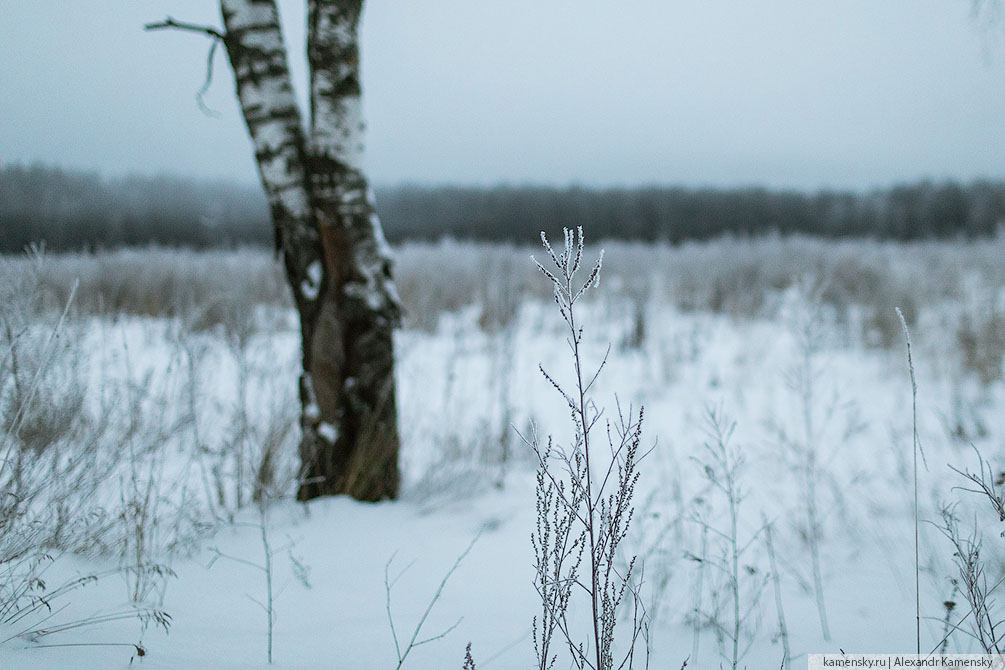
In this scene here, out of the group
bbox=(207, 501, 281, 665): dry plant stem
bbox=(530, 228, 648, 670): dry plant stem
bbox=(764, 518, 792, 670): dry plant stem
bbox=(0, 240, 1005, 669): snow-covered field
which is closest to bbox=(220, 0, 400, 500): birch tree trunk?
bbox=(0, 240, 1005, 669): snow-covered field

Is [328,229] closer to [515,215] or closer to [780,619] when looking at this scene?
[780,619]

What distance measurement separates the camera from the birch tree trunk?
8.38 feet

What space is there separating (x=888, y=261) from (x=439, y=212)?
507 inches

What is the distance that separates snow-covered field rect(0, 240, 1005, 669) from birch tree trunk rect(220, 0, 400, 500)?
0.29m

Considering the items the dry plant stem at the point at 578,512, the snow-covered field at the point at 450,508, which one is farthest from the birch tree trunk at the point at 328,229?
the dry plant stem at the point at 578,512

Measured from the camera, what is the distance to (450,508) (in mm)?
2828

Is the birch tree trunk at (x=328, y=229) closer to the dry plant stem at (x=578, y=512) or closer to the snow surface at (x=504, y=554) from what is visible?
the snow surface at (x=504, y=554)

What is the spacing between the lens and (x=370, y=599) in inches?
78.8

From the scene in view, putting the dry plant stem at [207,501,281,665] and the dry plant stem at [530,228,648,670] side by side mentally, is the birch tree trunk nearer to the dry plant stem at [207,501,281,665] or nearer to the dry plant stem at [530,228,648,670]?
the dry plant stem at [207,501,281,665]

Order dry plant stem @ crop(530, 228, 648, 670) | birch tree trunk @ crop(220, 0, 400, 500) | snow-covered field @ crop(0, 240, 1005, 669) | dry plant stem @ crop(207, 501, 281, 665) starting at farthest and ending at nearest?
birch tree trunk @ crop(220, 0, 400, 500) < snow-covered field @ crop(0, 240, 1005, 669) < dry plant stem @ crop(207, 501, 281, 665) < dry plant stem @ crop(530, 228, 648, 670)

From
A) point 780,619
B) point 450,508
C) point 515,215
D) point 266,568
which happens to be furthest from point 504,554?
point 515,215

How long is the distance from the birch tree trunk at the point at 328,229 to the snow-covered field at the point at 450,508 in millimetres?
290

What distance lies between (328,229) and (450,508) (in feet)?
4.68

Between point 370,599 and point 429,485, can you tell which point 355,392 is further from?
point 370,599
